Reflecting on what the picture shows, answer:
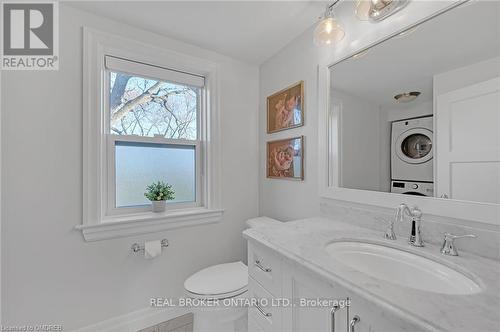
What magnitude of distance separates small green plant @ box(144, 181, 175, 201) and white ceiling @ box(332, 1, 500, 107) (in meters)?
1.42

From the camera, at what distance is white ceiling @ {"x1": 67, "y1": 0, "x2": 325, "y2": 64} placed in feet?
4.46

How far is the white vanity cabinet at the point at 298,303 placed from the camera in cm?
59

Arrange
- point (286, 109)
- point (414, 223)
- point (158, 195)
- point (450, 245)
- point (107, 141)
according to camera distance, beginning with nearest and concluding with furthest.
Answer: point (450, 245), point (414, 223), point (107, 141), point (158, 195), point (286, 109)

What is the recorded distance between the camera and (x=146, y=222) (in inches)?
62.2

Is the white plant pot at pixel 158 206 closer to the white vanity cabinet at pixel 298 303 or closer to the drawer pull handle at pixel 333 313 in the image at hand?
the white vanity cabinet at pixel 298 303

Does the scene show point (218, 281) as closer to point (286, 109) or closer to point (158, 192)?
point (158, 192)

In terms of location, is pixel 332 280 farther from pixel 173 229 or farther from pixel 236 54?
pixel 236 54

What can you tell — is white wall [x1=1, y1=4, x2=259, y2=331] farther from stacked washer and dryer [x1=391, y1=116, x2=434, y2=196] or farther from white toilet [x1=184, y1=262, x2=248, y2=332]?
stacked washer and dryer [x1=391, y1=116, x2=434, y2=196]

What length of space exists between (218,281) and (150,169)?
97 cm

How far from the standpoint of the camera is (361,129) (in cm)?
126

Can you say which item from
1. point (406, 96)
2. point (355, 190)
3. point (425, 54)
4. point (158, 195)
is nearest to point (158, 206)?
point (158, 195)

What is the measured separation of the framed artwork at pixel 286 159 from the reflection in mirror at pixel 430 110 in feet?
1.20

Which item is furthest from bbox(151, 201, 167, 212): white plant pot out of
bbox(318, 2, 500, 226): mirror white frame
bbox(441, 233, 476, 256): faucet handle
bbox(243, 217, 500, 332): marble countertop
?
bbox(441, 233, 476, 256): faucet handle

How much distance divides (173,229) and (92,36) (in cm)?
142
